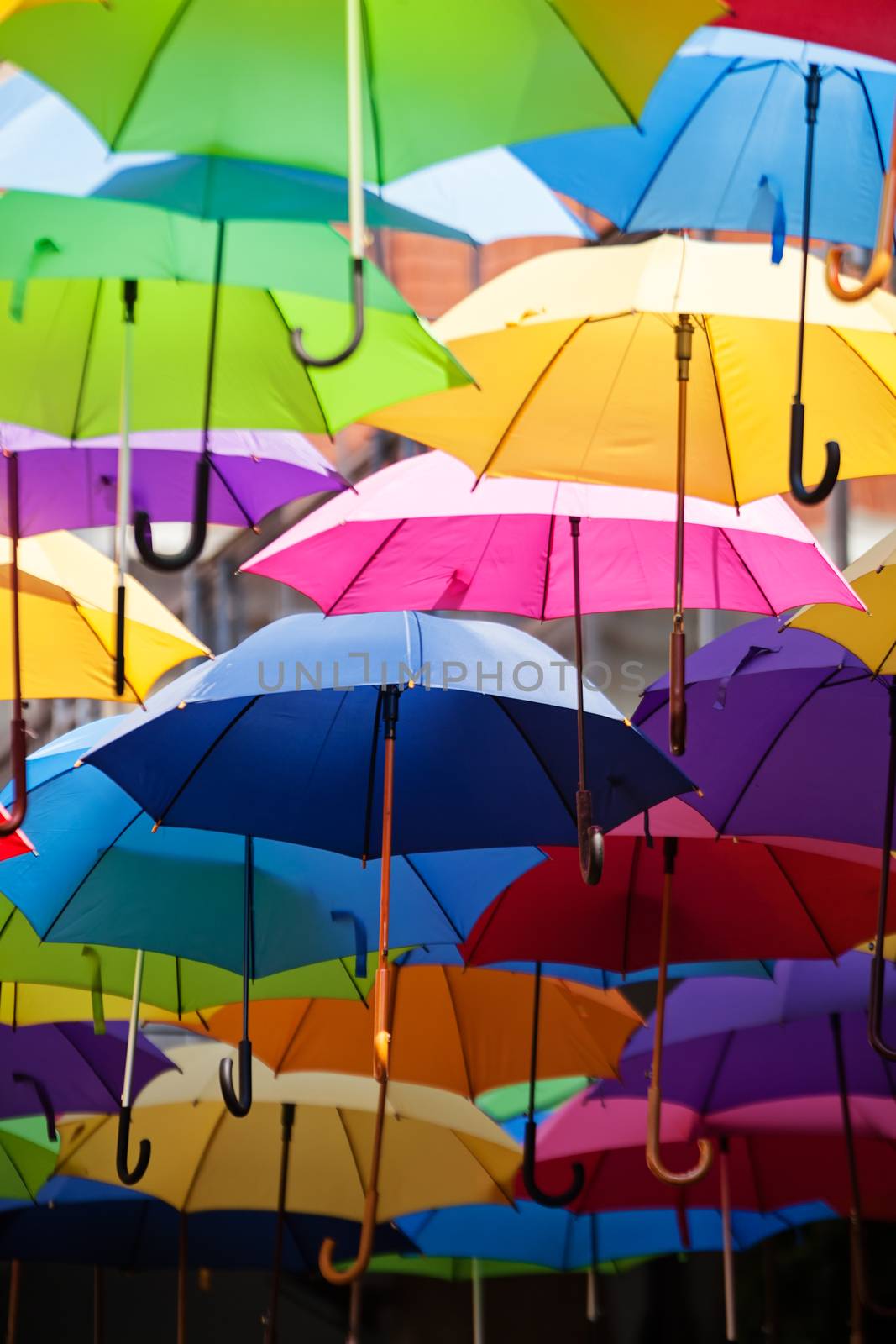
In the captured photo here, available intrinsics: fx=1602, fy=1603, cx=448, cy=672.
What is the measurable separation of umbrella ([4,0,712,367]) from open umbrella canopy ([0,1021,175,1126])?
10.6 ft

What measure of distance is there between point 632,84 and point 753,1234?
4587 millimetres

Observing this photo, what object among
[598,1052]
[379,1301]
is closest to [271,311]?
[598,1052]

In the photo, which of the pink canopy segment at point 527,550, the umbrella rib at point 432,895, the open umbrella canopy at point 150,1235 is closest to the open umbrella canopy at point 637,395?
the pink canopy segment at point 527,550

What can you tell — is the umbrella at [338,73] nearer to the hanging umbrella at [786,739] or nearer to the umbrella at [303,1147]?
the hanging umbrella at [786,739]

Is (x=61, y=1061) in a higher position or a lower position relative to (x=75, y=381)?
lower

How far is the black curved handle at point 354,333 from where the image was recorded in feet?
8.07

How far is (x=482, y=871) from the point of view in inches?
175

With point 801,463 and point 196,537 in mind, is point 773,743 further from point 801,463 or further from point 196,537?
point 196,537

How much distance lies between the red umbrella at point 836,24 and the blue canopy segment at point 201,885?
231 cm

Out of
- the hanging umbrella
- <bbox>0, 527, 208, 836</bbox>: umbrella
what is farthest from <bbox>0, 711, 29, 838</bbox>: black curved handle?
the hanging umbrella

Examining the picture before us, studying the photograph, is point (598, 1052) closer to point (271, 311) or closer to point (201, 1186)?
point (201, 1186)

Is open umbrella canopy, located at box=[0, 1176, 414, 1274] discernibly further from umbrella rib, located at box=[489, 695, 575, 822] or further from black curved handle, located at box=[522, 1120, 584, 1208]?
umbrella rib, located at box=[489, 695, 575, 822]

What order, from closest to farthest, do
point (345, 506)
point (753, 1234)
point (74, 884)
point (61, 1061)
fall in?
point (345, 506) < point (74, 884) < point (61, 1061) < point (753, 1234)

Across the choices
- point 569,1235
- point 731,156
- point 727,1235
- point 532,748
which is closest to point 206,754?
point 532,748
